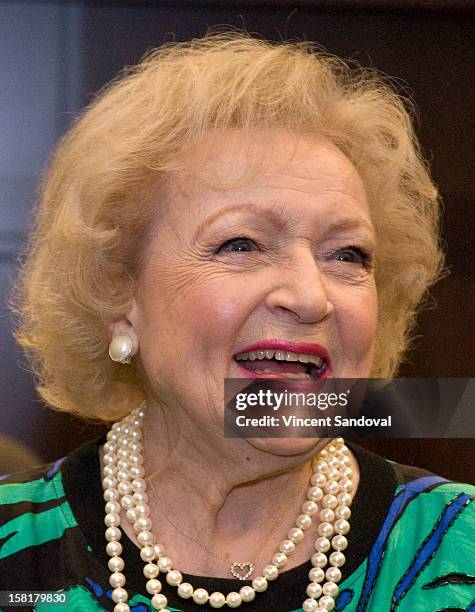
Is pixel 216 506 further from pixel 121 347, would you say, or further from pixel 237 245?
pixel 237 245

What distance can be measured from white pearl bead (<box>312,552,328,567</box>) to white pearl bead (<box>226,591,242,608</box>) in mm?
115

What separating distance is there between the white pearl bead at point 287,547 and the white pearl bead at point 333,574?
59mm

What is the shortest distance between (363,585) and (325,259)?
0.45 metres

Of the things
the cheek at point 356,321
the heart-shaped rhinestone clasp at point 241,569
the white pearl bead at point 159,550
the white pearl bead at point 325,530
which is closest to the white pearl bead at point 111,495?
the white pearl bead at point 159,550

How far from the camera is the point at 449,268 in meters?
1.53

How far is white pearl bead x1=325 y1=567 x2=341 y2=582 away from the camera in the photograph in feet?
4.03

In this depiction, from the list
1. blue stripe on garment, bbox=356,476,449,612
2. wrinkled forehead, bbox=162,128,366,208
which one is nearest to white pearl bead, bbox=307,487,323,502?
blue stripe on garment, bbox=356,476,449,612

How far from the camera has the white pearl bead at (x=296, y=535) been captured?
50.0 inches

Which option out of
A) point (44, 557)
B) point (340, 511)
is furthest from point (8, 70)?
point (340, 511)

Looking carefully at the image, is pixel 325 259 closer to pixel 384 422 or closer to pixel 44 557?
pixel 384 422

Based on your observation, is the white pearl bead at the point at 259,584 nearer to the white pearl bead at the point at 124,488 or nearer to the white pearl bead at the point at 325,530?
the white pearl bead at the point at 325,530

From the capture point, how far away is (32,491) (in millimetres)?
1358

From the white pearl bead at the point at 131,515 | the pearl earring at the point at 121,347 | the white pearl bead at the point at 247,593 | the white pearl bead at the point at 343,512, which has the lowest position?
the white pearl bead at the point at 247,593

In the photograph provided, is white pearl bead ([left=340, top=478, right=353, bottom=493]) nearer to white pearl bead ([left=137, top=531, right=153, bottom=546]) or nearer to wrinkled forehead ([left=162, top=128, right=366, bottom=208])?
A: white pearl bead ([left=137, top=531, right=153, bottom=546])
